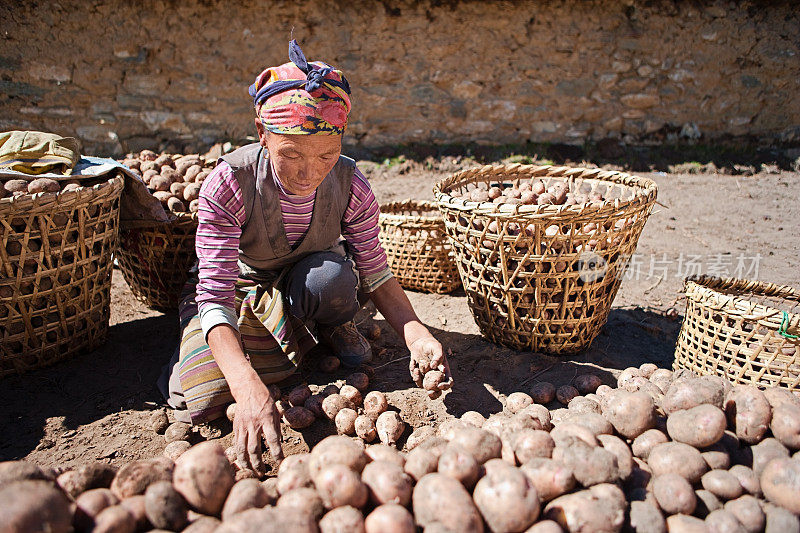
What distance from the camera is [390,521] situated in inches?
51.9

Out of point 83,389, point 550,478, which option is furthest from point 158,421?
point 550,478

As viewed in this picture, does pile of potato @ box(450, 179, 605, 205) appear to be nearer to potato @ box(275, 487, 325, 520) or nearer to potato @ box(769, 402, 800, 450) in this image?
potato @ box(769, 402, 800, 450)

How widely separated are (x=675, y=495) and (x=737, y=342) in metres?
1.47

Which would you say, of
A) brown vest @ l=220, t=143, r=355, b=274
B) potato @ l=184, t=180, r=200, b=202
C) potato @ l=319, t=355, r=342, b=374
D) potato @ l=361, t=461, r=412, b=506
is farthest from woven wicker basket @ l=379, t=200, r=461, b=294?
potato @ l=361, t=461, r=412, b=506

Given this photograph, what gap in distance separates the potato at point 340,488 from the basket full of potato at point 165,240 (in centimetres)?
195

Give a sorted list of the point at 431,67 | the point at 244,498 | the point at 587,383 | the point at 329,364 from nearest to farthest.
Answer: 1. the point at 244,498
2. the point at 587,383
3. the point at 329,364
4. the point at 431,67

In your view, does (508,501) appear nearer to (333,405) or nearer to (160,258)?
(333,405)

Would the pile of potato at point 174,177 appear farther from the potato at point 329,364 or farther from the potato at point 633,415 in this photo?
the potato at point 633,415

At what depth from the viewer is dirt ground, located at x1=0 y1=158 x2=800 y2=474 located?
2256mm

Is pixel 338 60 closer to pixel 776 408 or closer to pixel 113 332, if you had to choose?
pixel 113 332

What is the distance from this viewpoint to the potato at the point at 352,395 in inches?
92.8

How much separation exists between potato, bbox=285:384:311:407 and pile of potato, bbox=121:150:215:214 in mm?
1217

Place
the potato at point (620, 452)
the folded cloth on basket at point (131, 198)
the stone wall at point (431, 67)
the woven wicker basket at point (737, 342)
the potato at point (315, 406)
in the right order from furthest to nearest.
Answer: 1. the stone wall at point (431, 67)
2. the folded cloth on basket at point (131, 198)
3. the potato at point (315, 406)
4. the woven wicker basket at point (737, 342)
5. the potato at point (620, 452)

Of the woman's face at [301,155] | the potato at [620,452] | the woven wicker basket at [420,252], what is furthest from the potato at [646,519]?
the woven wicker basket at [420,252]
